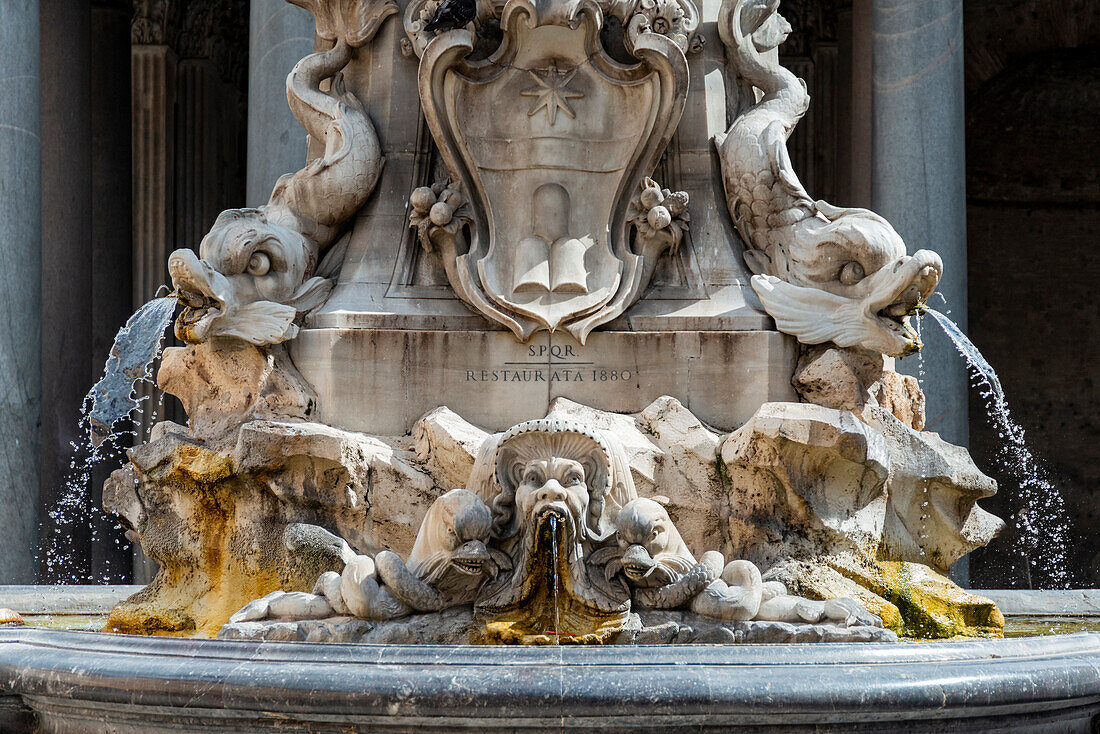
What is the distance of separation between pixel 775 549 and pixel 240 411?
212 centimetres

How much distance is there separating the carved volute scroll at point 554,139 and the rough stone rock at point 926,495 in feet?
3.96

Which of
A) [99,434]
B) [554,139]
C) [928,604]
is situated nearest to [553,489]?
[928,604]

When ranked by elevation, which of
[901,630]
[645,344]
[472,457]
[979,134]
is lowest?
[901,630]

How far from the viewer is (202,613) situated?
5535 millimetres

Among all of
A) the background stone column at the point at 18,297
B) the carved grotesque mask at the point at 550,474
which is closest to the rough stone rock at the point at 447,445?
the carved grotesque mask at the point at 550,474

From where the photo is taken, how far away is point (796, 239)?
19.3 feet

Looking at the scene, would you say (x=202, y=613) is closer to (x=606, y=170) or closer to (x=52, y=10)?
(x=606, y=170)

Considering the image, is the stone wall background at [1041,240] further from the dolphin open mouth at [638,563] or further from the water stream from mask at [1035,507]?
the dolphin open mouth at [638,563]

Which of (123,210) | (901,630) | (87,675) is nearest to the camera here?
(87,675)

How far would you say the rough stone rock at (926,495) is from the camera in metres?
5.65

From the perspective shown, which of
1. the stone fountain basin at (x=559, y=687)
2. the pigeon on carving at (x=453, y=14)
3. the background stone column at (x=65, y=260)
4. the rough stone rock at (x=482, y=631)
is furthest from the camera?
the background stone column at (x=65, y=260)

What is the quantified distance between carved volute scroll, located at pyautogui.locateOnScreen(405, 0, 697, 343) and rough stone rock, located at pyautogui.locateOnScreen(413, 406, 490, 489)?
0.52m

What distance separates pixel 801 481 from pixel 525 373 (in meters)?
1.17

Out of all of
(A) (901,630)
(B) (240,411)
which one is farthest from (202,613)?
(A) (901,630)
